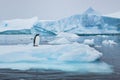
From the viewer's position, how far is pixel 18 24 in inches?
237

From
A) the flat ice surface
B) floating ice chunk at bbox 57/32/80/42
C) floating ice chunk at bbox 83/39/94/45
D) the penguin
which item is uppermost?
floating ice chunk at bbox 57/32/80/42

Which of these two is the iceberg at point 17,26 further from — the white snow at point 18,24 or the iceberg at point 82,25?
the iceberg at point 82,25

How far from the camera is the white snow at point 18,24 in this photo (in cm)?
598

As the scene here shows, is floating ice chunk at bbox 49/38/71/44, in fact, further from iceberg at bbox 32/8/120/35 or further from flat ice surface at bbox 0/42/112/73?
flat ice surface at bbox 0/42/112/73

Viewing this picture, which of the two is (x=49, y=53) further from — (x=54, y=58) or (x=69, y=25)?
(x=69, y=25)

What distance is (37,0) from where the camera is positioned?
618cm

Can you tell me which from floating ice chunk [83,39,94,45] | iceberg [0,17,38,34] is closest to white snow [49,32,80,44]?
floating ice chunk [83,39,94,45]

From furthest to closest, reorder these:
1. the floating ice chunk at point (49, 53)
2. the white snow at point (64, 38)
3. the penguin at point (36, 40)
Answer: the white snow at point (64, 38), the penguin at point (36, 40), the floating ice chunk at point (49, 53)

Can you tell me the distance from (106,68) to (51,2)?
1694 mm

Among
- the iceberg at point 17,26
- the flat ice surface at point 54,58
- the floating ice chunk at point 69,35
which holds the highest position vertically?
the iceberg at point 17,26

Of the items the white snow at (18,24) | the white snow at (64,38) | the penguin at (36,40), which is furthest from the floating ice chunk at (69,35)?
the white snow at (18,24)

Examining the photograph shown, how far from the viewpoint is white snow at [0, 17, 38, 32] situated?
5.98 meters

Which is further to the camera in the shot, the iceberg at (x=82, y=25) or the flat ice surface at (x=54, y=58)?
the iceberg at (x=82, y=25)

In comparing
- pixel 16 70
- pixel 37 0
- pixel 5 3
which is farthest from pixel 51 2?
pixel 16 70
